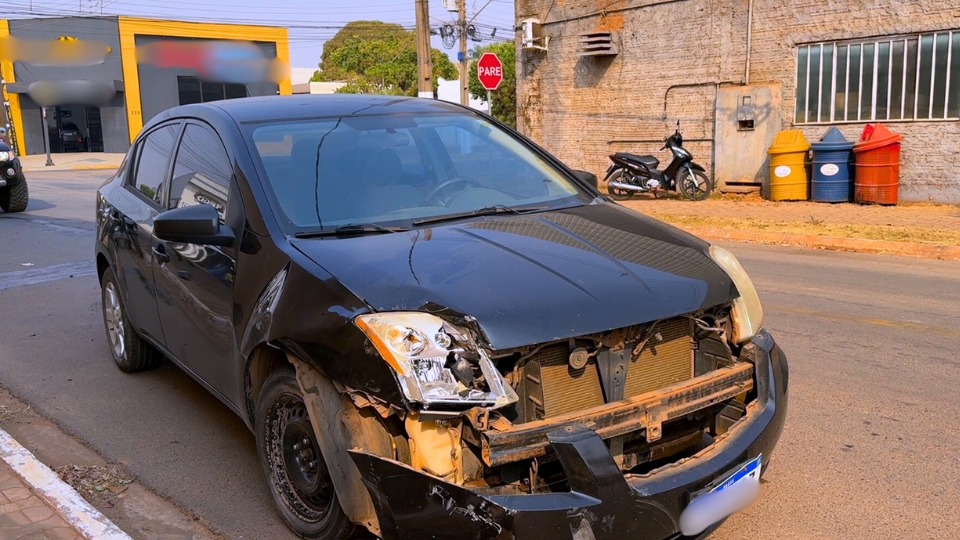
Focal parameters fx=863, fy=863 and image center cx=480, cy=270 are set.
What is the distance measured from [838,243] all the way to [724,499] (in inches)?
302

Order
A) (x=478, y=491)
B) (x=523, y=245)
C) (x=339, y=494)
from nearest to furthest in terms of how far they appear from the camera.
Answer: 1. (x=478, y=491)
2. (x=339, y=494)
3. (x=523, y=245)

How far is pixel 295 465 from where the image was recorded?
331cm

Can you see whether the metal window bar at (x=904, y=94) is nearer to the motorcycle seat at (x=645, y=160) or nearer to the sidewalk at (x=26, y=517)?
the motorcycle seat at (x=645, y=160)

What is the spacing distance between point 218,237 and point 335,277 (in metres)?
0.89

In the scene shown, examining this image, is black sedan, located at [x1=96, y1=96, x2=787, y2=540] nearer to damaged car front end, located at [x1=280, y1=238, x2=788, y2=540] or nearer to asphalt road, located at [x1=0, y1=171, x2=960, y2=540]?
damaged car front end, located at [x1=280, y1=238, x2=788, y2=540]

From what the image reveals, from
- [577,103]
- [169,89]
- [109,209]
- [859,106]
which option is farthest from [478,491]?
[169,89]

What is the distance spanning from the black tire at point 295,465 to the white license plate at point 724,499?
1.15 meters

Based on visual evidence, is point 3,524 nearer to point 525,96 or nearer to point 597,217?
point 597,217

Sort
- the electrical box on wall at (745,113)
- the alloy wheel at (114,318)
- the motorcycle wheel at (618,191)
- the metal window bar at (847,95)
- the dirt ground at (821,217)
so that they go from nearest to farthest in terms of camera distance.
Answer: the alloy wheel at (114,318) → the dirt ground at (821,217) → the metal window bar at (847,95) → the electrical box on wall at (745,113) → the motorcycle wheel at (618,191)

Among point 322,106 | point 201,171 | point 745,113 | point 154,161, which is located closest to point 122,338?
point 154,161

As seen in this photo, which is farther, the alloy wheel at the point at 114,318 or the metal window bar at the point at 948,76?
the metal window bar at the point at 948,76

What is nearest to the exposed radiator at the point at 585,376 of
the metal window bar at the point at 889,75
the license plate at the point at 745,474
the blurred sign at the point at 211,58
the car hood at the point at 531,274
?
the car hood at the point at 531,274

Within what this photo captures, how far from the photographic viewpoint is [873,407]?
15.0 feet

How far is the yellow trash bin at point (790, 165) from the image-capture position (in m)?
13.3
